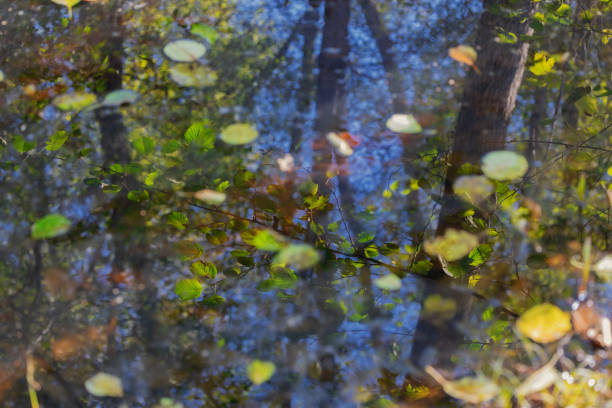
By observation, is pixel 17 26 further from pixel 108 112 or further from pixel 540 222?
pixel 540 222

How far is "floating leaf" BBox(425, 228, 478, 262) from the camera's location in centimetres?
103

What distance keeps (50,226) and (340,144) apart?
1083mm

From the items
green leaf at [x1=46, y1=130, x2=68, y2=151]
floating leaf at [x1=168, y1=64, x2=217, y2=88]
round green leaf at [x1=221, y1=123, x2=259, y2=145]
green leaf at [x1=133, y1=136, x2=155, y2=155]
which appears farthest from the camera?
floating leaf at [x1=168, y1=64, x2=217, y2=88]

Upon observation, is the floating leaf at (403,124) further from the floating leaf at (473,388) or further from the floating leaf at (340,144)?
the floating leaf at (473,388)

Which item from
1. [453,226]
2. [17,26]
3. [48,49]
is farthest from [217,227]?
[17,26]

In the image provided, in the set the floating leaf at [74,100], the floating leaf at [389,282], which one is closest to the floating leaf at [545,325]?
the floating leaf at [389,282]

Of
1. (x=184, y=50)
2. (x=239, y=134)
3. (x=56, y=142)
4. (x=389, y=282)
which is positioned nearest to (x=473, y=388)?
(x=389, y=282)

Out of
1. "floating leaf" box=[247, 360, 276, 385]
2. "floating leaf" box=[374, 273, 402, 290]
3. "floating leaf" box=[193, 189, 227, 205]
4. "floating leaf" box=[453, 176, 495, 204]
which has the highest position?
"floating leaf" box=[453, 176, 495, 204]

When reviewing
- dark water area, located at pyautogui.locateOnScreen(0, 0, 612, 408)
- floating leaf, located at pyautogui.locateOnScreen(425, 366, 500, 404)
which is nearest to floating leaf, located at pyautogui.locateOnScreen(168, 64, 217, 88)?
dark water area, located at pyautogui.locateOnScreen(0, 0, 612, 408)

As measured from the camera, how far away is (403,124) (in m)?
1.52

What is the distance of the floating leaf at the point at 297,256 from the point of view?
3.52ft

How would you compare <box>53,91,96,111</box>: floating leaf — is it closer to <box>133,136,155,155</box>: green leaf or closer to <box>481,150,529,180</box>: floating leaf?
<box>133,136,155,155</box>: green leaf

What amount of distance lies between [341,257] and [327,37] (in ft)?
3.65

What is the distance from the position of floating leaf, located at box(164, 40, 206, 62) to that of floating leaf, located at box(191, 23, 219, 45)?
4cm
